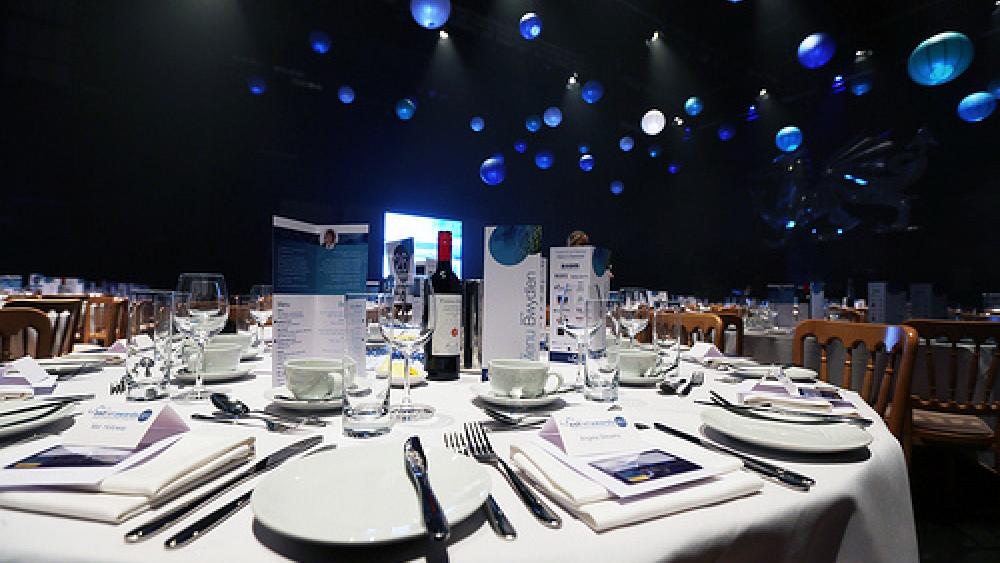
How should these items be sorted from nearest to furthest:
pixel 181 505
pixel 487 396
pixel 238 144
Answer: pixel 181 505
pixel 487 396
pixel 238 144

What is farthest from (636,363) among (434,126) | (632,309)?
(434,126)

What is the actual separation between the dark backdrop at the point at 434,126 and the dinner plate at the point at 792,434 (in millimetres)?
6101

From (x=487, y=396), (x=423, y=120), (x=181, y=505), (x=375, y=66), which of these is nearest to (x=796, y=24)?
(x=423, y=120)

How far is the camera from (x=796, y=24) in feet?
22.9

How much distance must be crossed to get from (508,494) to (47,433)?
715 millimetres

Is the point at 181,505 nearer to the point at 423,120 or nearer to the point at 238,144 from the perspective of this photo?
the point at 238,144

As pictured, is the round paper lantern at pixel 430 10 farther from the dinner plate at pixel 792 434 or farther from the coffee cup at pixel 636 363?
the dinner plate at pixel 792 434

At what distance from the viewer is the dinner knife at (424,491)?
38 cm

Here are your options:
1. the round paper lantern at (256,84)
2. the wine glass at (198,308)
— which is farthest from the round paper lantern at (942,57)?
the round paper lantern at (256,84)

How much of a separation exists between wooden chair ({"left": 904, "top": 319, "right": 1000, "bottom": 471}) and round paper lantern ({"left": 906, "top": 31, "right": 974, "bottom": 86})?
275 centimetres

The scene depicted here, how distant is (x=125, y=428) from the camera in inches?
24.1

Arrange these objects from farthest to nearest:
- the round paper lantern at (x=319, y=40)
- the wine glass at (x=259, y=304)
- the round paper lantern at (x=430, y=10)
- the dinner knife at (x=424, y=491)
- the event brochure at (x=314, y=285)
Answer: the round paper lantern at (x=319, y=40), the round paper lantern at (x=430, y=10), the wine glass at (x=259, y=304), the event brochure at (x=314, y=285), the dinner knife at (x=424, y=491)

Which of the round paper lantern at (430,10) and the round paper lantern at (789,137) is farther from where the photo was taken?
the round paper lantern at (789,137)

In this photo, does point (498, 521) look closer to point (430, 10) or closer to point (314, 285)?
point (314, 285)
